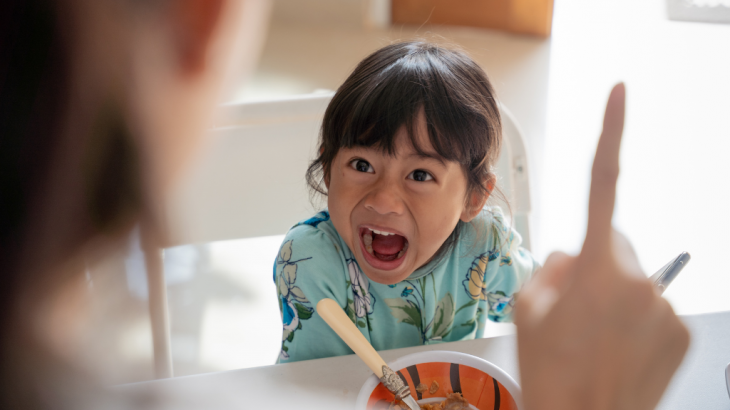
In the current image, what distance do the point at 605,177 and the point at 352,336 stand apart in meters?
0.30

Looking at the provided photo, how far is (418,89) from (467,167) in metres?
0.09

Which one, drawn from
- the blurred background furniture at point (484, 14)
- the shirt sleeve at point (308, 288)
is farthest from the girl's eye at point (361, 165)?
the blurred background furniture at point (484, 14)

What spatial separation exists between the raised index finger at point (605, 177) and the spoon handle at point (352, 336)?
27 centimetres

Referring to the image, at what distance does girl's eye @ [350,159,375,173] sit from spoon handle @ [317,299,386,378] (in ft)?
0.42

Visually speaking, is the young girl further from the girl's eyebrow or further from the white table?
the white table

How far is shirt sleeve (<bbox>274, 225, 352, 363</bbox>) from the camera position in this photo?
501 mm

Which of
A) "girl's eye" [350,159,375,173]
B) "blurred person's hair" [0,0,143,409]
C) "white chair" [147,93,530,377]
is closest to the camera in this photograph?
"blurred person's hair" [0,0,143,409]

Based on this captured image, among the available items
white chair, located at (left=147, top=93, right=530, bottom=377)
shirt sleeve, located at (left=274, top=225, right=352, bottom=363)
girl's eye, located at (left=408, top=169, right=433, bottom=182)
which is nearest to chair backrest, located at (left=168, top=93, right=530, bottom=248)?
white chair, located at (left=147, top=93, right=530, bottom=377)

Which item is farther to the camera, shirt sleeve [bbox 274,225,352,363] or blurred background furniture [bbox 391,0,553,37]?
blurred background furniture [bbox 391,0,553,37]

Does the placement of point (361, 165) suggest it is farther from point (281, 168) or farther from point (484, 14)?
point (484, 14)

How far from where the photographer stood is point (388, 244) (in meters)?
0.50

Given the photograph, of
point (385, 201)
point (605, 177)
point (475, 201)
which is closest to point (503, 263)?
point (475, 201)

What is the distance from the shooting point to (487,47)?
1954 millimetres

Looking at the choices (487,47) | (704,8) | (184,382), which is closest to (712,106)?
(704,8)
